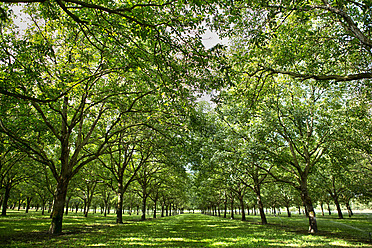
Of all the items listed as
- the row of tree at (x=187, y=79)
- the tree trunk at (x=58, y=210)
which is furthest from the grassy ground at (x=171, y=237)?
the row of tree at (x=187, y=79)

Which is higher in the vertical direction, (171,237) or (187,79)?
(187,79)

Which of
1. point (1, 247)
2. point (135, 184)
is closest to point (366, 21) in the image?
point (1, 247)

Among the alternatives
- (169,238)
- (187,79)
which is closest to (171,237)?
(169,238)

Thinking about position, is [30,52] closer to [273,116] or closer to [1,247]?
[1,247]

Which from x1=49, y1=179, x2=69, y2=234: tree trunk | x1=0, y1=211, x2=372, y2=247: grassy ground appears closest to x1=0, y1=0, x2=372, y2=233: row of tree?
x1=49, y1=179, x2=69, y2=234: tree trunk

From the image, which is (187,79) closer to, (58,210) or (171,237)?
(171,237)

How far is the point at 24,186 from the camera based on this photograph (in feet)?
120

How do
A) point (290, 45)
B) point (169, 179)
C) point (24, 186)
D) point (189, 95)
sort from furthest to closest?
point (24, 186) < point (169, 179) < point (290, 45) < point (189, 95)

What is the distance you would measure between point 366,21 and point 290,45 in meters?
3.28

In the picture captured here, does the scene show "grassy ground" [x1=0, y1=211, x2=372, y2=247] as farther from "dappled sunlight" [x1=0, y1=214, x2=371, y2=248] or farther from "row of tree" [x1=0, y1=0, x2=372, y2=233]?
"row of tree" [x1=0, y1=0, x2=372, y2=233]

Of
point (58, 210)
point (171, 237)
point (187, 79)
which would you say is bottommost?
point (171, 237)

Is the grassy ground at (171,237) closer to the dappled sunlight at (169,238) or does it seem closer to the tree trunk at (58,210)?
the dappled sunlight at (169,238)

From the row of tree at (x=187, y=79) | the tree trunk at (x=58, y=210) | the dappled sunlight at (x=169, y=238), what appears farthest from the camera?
the tree trunk at (x=58, y=210)

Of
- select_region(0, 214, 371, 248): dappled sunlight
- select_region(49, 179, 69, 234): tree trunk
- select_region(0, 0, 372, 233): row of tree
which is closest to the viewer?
select_region(0, 0, 372, 233): row of tree
